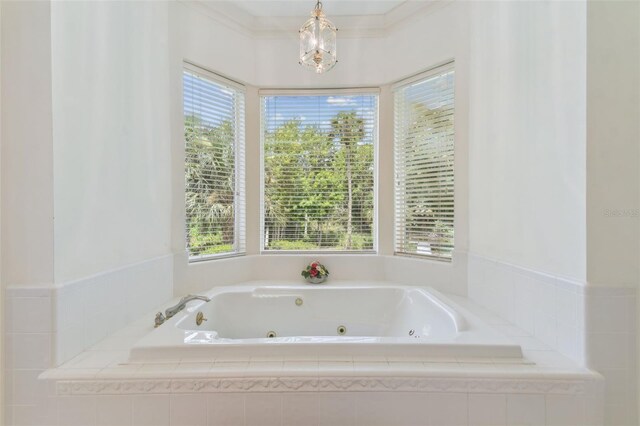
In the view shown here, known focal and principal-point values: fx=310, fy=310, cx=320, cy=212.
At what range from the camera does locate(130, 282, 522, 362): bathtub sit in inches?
48.8

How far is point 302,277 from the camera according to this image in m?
2.56

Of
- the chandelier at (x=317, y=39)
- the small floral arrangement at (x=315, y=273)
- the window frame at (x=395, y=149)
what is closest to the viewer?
the chandelier at (x=317, y=39)

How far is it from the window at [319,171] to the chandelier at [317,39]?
3.08 ft

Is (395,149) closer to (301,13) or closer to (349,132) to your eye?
(349,132)

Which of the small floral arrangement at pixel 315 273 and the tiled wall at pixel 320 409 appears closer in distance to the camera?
the tiled wall at pixel 320 409

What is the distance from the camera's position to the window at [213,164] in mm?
2229
